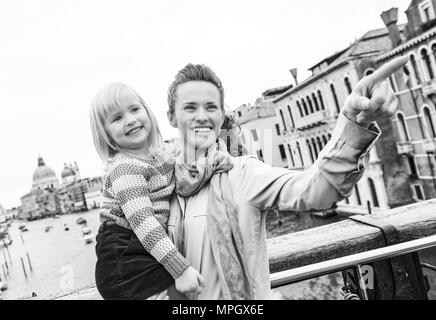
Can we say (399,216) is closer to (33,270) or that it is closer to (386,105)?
(386,105)

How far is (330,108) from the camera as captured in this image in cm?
1628

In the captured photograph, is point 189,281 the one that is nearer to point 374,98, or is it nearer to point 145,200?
point 145,200

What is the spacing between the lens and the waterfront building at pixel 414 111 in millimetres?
12422

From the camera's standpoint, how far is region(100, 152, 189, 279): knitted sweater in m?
0.94

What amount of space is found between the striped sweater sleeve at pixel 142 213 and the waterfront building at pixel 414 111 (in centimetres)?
1333

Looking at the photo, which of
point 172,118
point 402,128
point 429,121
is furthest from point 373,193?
point 172,118

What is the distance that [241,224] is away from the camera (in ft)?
3.22

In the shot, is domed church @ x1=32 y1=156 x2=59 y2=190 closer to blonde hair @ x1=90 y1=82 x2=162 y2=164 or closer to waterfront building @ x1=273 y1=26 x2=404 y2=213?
waterfront building @ x1=273 y1=26 x2=404 y2=213

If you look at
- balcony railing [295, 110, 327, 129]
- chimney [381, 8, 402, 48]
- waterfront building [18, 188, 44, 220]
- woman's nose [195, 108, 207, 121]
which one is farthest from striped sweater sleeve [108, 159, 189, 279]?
waterfront building [18, 188, 44, 220]

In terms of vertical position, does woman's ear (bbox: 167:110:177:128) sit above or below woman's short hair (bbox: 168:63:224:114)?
below

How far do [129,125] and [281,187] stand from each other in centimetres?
52

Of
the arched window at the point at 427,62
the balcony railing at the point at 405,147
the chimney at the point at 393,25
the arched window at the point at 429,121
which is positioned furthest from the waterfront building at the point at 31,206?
the arched window at the point at 427,62
